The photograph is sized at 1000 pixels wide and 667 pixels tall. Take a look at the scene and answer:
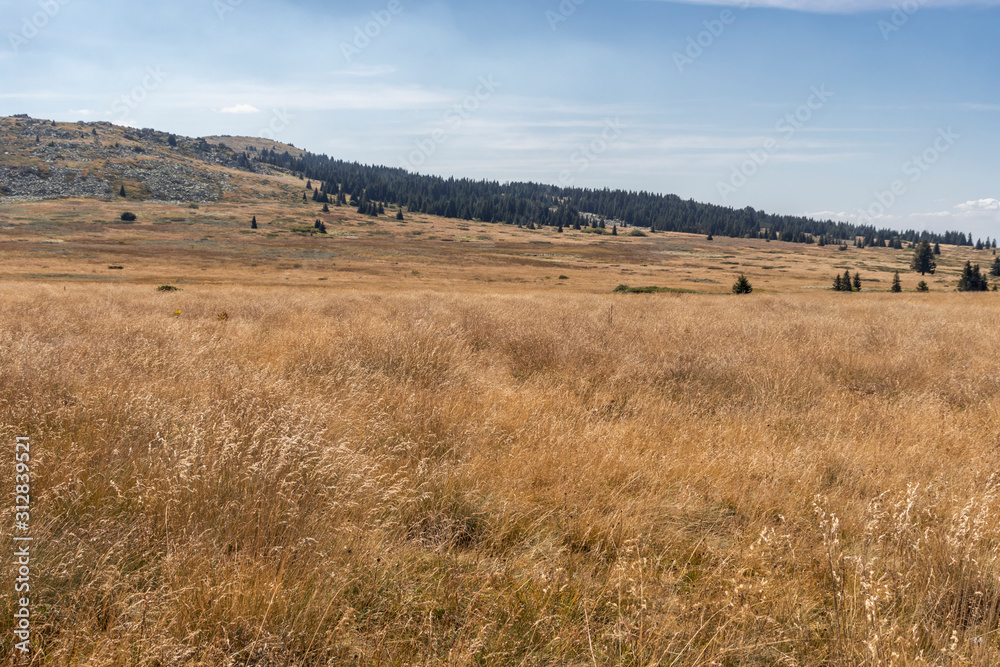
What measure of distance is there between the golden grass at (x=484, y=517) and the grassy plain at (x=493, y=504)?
0.02 meters

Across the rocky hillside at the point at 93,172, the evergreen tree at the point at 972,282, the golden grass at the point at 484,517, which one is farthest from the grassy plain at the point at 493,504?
the rocky hillside at the point at 93,172

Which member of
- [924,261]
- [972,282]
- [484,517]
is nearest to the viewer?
[484,517]

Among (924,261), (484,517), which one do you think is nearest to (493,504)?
(484,517)

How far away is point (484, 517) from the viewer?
363 cm

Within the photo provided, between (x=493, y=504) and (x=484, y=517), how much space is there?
0.13 m

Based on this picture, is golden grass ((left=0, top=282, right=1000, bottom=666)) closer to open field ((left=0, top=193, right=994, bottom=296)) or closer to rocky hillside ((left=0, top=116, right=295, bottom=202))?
open field ((left=0, top=193, right=994, bottom=296))

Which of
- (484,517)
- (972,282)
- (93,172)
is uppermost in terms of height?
(93,172)

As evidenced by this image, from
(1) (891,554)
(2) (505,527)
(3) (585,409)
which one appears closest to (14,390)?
(2) (505,527)

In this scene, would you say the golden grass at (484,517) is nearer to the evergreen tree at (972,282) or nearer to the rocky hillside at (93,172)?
the evergreen tree at (972,282)

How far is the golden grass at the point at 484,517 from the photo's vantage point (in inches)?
95.1

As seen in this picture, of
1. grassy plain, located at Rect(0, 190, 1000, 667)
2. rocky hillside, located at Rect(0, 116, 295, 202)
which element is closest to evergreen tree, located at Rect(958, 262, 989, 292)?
grassy plain, located at Rect(0, 190, 1000, 667)

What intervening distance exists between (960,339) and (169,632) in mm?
14543

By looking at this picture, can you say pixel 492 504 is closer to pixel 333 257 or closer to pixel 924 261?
pixel 333 257

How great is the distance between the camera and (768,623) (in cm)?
272
